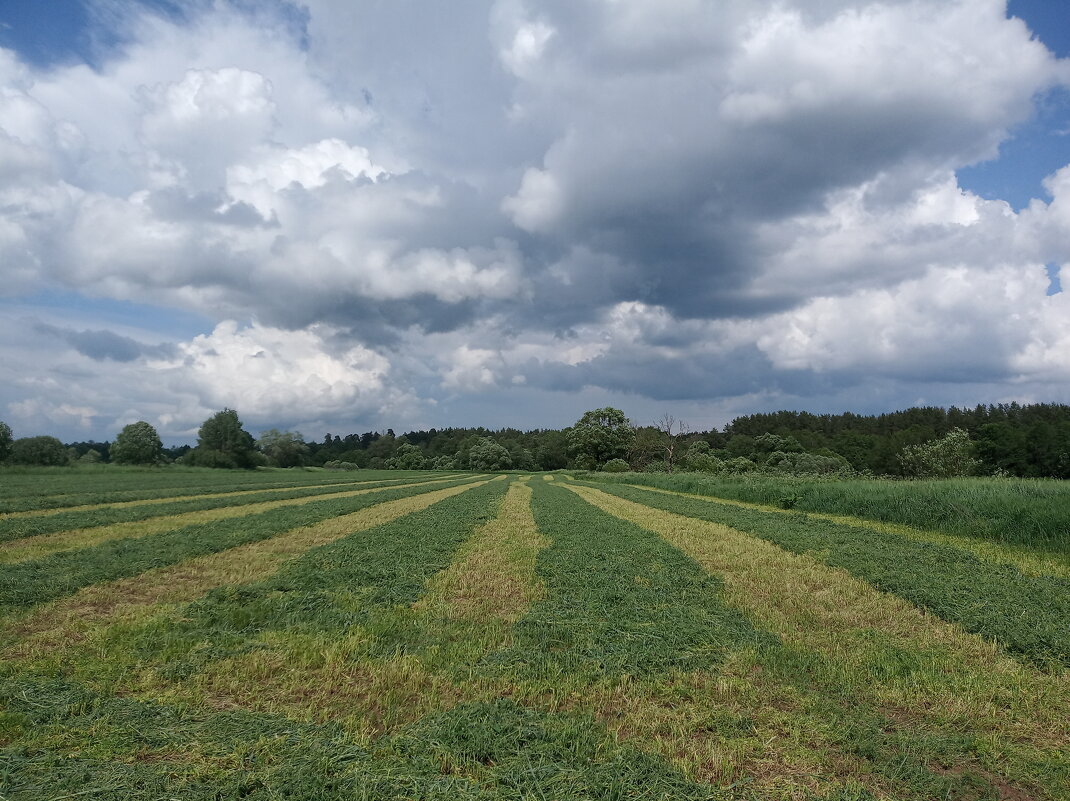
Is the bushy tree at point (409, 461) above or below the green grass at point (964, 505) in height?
below

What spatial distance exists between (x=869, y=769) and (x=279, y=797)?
4369 mm

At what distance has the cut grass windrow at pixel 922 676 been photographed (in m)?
4.54

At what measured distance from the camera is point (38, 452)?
73.9m

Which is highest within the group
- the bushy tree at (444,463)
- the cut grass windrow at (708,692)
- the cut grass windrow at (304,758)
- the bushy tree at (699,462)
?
the cut grass windrow at (304,758)

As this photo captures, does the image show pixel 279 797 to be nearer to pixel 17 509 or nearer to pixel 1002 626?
pixel 1002 626

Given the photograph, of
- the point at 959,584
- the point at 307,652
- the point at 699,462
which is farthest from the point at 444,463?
the point at 307,652

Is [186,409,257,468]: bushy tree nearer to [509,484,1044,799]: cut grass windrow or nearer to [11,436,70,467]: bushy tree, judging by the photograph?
[11,436,70,467]: bushy tree

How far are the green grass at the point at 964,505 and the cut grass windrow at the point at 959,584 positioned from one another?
109 inches

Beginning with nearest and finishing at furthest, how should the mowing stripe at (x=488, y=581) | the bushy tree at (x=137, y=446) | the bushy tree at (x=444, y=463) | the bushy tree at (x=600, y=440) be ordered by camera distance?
1. the mowing stripe at (x=488, y=581)
2. the bushy tree at (x=137, y=446)
3. the bushy tree at (x=600, y=440)
4. the bushy tree at (x=444, y=463)

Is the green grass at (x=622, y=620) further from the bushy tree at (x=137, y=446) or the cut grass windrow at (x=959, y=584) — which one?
the bushy tree at (x=137, y=446)

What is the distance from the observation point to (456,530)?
56.0ft

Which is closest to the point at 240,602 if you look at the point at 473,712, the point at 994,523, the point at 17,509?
the point at 473,712

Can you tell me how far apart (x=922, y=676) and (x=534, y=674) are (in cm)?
416

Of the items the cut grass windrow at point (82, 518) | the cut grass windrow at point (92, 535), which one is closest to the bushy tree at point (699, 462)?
the cut grass windrow at point (82, 518)
